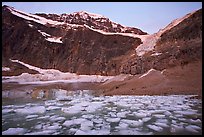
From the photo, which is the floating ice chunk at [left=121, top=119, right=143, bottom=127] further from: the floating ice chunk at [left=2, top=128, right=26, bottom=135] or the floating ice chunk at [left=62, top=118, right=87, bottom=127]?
the floating ice chunk at [left=2, top=128, right=26, bottom=135]

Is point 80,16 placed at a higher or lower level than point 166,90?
higher

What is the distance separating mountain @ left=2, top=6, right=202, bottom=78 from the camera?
31.5 m

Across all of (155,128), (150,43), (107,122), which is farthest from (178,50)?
(155,128)

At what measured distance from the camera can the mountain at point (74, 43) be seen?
31.5 meters

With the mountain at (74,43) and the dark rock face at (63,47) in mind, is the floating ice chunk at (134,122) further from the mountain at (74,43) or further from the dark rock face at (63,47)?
the dark rock face at (63,47)

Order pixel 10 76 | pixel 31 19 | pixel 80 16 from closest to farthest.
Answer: pixel 10 76, pixel 31 19, pixel 80 16

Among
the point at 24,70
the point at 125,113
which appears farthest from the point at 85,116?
the point at 24,70

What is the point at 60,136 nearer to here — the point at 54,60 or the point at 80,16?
the point at 54,60

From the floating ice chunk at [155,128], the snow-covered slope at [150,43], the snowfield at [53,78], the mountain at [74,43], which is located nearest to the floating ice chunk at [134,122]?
the floating ice chunk at [155,128]

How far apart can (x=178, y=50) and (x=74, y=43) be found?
67.4 ft

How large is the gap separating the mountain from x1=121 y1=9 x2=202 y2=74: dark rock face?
165mm

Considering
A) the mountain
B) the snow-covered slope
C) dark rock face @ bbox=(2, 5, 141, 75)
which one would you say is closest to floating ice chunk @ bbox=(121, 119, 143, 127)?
the mountain

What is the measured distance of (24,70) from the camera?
34.5 meters

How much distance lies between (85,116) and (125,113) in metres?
1.36
